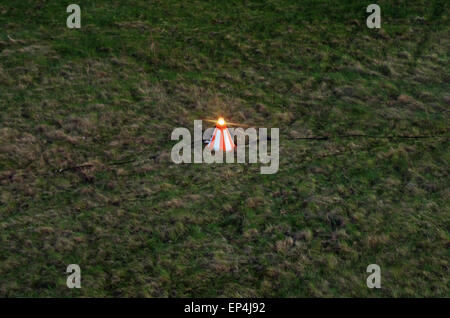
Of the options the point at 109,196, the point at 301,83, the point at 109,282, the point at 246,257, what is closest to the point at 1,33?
the point at 109,196

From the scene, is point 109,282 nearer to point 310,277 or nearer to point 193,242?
point 193,242

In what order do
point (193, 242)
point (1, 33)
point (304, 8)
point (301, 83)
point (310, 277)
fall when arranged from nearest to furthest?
1. point (310, 277)
2. point (193, 242)
3. point (301, 83)
4. point (1, 33)
5. point (304, 8)

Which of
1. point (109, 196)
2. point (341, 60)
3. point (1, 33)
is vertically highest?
point (1, 33)
